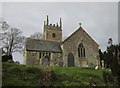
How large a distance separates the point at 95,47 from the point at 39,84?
30.3m

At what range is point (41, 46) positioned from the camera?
41906 mm

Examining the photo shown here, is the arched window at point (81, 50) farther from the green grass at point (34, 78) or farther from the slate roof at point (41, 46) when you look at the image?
the green grass at point (34, 78)

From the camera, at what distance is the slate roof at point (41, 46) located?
40.8 metres

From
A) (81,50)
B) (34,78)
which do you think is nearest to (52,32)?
(81,50)

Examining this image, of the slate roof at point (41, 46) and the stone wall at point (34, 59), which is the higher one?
the slate roof at point (41, 46)

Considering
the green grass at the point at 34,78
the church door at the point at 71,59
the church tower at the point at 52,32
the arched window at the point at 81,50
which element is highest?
the church tower at the point at 52,32

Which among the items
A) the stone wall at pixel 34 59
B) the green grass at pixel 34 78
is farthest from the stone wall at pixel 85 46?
the green grass at pixel 34 78

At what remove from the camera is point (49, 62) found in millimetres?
39281

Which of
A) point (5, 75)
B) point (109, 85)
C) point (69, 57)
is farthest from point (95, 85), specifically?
point (69, 57)

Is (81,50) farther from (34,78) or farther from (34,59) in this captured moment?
(34,78)

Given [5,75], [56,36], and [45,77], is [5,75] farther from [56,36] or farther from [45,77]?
[56,36]

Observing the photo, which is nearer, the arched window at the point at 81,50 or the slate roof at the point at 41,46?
the slate roof at the point at 41,46

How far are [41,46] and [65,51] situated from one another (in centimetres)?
477

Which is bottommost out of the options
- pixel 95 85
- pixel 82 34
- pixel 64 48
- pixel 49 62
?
pixel 95 85
